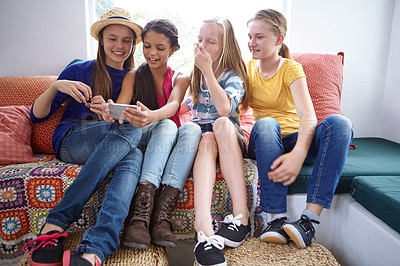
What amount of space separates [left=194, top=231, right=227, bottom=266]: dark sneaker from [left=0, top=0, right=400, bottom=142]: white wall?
143 cm

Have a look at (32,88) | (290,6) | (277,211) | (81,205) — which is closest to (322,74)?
(290,6)

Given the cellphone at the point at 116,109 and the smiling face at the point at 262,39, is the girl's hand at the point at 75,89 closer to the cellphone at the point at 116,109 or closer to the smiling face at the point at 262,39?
the cellphone at the point at 116,109

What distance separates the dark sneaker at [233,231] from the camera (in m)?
0.94

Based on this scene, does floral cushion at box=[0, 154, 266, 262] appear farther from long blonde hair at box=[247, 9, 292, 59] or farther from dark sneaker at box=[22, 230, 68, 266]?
long blonde hair at box=[247, 9, 292, 59]

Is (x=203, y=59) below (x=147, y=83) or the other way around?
the other way around

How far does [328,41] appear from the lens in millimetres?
1914

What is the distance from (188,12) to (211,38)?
898mm

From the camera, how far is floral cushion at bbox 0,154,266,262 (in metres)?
1.04

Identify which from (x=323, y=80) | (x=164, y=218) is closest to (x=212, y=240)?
(x=164, y=218)

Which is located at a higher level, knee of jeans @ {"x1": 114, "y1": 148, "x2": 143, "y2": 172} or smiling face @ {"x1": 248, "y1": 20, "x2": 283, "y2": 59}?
smiling face @ {"x1": 248, "y1": 20, "x2": 283, "y2": 59}

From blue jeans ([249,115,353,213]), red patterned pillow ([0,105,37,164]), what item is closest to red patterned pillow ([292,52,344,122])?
blue jeans ([249,115,353,213])

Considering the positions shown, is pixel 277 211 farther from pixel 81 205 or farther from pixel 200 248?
pixel 81 205

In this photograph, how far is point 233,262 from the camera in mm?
893

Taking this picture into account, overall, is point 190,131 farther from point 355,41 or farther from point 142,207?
point 355,41
